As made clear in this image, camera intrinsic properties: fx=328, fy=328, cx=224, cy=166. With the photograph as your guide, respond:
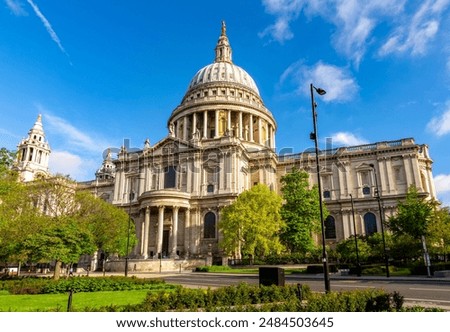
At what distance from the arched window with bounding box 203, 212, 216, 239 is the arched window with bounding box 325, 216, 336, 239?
20.2 metres

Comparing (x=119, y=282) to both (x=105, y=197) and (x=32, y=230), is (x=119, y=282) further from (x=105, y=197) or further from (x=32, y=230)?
(x=105, y=197)

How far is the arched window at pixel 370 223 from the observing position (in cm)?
5547

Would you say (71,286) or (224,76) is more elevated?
(224,76)

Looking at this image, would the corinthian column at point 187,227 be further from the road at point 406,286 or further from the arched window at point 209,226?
the road at point 406,286

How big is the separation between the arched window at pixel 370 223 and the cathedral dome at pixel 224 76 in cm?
4579

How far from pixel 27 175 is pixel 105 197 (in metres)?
22.0

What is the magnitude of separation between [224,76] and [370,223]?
2033 inches

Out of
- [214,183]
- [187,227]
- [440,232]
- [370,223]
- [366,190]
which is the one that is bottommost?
[440,232]

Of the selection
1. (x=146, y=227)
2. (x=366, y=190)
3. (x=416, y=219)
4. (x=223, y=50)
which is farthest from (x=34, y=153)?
(x=416, y=219)

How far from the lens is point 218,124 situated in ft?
247

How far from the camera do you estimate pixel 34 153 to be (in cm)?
8262

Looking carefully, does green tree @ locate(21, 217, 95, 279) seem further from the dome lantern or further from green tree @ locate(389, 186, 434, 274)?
the dome lantern

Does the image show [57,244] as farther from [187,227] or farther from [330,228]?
[330,228]

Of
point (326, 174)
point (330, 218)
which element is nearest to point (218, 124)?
point (326, 174)
